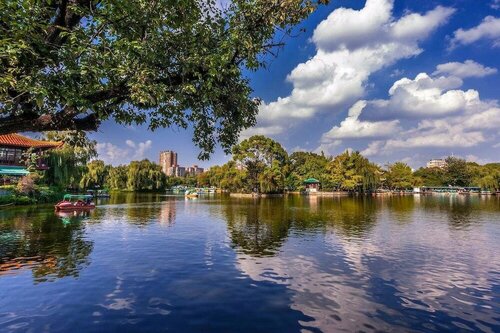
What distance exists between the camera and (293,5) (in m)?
6.56

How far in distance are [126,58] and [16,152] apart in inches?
2337

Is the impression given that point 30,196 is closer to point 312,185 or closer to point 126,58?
point 126,58

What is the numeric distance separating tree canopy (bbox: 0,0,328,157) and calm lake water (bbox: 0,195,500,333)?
19.2 feet

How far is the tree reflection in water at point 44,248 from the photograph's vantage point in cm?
1444

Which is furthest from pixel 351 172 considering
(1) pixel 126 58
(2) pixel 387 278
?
(1) pixel 126 58

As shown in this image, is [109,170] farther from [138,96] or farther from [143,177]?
[138,96]

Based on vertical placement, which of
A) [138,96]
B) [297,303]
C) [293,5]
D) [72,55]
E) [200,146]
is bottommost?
[297,303]

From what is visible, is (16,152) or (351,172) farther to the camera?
(351,172)

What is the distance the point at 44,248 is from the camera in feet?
61.1

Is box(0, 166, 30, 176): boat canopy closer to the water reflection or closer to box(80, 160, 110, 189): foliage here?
box(80, 160, 110, 189): foliage

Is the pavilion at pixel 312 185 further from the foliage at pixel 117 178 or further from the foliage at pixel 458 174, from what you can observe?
the foliage at pixel 458 174

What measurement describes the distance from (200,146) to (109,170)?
334 ft

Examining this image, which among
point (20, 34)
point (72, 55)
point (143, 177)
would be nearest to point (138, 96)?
point (72, 55)

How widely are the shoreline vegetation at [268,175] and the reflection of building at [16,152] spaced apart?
2.25 m
